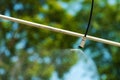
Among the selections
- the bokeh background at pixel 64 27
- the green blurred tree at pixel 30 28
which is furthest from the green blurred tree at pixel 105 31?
the green blurred tree at pixel 30 28

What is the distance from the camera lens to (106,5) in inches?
199

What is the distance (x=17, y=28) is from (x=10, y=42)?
249 millimetres

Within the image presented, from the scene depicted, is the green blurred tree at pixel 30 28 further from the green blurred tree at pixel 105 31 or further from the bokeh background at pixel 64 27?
the green blurred tree at pixel 105 31

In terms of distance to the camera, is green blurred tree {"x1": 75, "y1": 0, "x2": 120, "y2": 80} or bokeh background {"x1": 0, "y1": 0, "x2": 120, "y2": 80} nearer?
bokeh background {"x1": 0, "y1": 0, "x2": 120, "y2": 80}

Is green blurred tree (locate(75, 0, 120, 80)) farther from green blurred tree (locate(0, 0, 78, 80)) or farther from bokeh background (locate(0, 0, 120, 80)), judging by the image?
green blurred tree (locate(0, 0, 78, 80))

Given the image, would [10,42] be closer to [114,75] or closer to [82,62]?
[114,75]

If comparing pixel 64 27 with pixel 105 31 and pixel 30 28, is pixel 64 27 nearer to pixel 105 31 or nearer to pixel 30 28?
pixel 30 28

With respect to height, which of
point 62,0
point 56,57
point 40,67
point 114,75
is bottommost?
point 114,75

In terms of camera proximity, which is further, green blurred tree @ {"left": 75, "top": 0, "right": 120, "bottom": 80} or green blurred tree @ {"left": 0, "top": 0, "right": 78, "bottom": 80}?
green blurred tree @ {"left": 75, "top": 0, "right": 120, "bottom": 80}

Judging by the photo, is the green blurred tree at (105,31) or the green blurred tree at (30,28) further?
the green blurred tree at (105,31)

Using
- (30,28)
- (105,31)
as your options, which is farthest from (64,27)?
(105,31)

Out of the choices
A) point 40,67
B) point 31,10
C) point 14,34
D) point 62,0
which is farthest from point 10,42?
point 40,67


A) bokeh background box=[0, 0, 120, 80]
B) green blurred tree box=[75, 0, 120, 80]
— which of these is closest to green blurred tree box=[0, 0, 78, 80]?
bokeh background box=[0, 0, 120, 80]

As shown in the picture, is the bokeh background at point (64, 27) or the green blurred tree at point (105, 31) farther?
the green blurred tree at point (105, 31)
